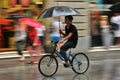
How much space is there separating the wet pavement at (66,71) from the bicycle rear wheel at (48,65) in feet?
0.51

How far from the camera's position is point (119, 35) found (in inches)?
705

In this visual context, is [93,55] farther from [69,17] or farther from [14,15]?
[69,17]

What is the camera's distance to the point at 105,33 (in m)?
17.9

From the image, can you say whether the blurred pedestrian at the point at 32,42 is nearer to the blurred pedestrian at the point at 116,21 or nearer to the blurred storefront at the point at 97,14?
the blurred storefront at the point at 97,14

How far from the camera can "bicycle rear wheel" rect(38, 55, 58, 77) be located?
11641mm

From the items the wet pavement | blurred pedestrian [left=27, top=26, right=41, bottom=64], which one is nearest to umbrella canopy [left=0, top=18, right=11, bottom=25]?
the wet pavement

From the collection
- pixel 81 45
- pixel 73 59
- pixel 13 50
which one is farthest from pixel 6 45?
pixel 73 59

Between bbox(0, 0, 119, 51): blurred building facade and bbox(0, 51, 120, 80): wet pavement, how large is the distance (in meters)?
1.28

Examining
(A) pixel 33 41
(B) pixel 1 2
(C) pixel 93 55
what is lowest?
(C) pixel 93 55

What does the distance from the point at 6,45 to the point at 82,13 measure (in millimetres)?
3318

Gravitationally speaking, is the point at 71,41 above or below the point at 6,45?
above

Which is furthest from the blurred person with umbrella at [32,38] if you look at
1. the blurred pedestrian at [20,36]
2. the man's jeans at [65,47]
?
the man's jeans at [65,47]

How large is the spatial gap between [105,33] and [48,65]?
667 centimetres

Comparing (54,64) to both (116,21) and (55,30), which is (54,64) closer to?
(55,30)
